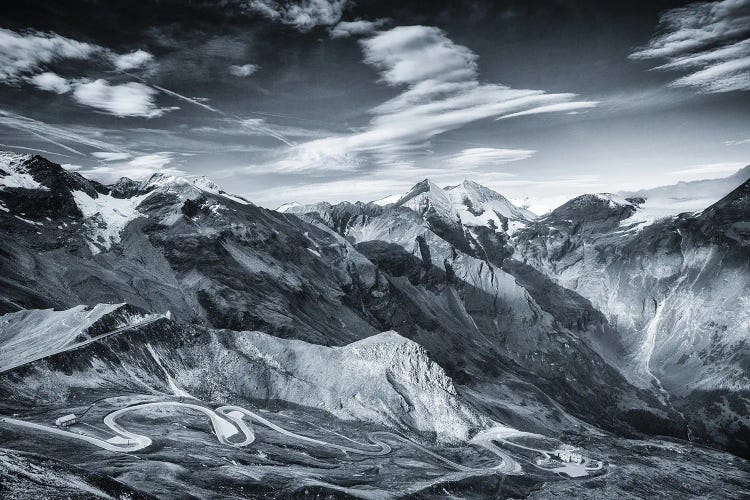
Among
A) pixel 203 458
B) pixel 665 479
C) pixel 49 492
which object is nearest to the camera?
pixel 49 492

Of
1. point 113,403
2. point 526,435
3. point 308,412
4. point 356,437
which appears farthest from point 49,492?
point 526,435

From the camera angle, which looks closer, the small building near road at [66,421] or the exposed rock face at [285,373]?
the small building near road at [66,421]

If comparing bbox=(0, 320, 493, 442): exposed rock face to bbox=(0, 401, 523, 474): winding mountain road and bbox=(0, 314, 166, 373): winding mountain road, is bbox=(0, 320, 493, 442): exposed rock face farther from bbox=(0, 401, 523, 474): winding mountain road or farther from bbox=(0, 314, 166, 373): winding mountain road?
bbox=(0, 401, 523, 474): winding mountain road

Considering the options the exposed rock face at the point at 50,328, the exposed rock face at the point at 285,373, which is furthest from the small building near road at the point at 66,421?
the exposed rock face at the point at 50,328

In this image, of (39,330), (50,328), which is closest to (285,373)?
(50,328)

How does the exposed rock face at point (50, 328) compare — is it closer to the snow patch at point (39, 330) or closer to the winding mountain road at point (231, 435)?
the snow patch at point (39, 330)

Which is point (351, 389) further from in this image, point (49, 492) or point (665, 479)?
point (49, 492)

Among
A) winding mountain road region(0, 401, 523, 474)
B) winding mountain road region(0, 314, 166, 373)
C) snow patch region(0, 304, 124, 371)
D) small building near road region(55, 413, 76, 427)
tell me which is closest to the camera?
winding mountain road region(0, 401, 523, 474)

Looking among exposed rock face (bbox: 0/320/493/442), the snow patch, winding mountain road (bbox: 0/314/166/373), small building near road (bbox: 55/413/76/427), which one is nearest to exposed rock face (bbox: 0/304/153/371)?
the snow patch
